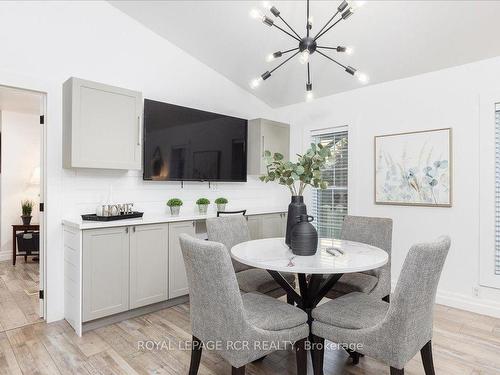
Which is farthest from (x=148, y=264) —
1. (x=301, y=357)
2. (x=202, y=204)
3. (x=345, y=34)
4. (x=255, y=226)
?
(x=345, y=34)

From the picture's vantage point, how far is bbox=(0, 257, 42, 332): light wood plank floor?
2940 millimetres

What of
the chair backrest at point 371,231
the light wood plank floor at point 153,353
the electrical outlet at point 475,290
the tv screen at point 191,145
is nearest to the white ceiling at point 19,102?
the tv screen at point 191,145

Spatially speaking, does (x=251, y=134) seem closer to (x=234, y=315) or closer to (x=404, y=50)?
(x=404, y=50)

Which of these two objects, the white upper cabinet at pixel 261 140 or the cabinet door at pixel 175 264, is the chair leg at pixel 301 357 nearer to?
the cabinet door at pixel 175 264

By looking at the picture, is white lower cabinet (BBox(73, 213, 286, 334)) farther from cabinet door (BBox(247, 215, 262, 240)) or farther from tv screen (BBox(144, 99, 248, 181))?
cabinet door (BBox(247, 215, 262, 240))

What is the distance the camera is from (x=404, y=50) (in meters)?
3.26

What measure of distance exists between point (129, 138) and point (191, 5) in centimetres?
147

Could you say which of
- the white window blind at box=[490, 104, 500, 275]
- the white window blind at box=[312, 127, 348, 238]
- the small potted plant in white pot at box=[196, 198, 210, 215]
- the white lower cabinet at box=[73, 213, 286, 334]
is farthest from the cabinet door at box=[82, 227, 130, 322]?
the white window blind at box=[490, 104, 500, 275]

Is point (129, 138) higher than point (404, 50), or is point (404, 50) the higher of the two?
point (404, 50)

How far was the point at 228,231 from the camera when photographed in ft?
Result: 9.23

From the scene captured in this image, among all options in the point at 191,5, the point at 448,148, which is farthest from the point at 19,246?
the point at 448,148

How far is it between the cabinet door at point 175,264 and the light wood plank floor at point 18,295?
1243 millimetres

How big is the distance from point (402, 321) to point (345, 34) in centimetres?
273

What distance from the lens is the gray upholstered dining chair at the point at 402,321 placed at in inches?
59.2
